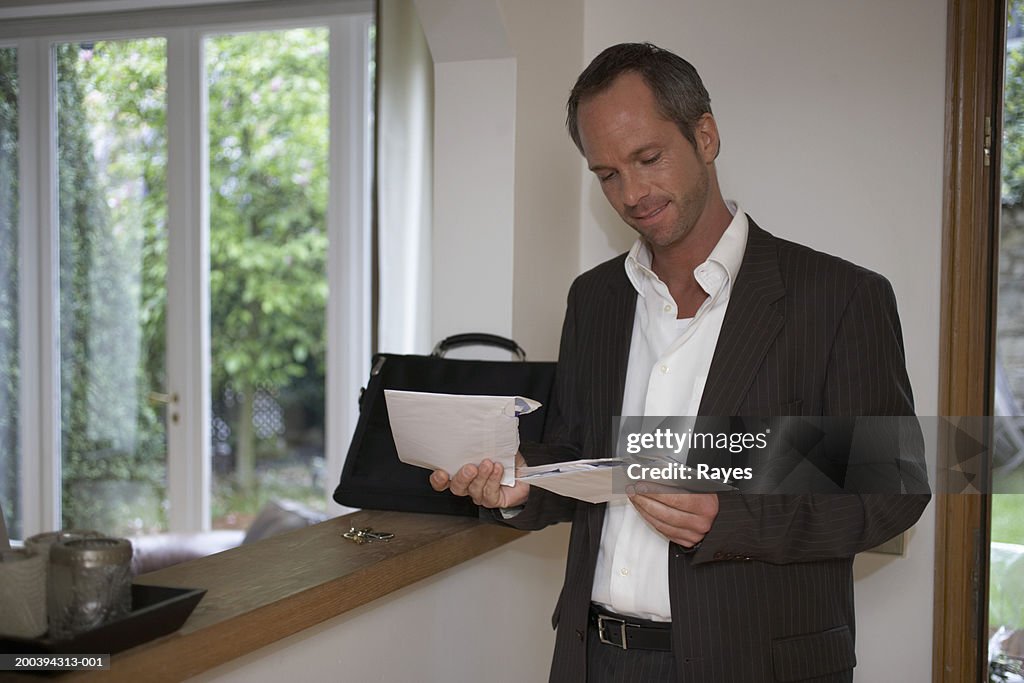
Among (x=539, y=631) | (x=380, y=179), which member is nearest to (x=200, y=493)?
(x=380, y=179)

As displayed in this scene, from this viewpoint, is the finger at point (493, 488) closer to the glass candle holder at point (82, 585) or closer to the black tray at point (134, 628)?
the black tray at point (134, 628)

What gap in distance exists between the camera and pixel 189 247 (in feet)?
13.7

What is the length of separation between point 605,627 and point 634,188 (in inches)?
28.8

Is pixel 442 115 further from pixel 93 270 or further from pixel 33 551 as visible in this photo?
pixel 93 270

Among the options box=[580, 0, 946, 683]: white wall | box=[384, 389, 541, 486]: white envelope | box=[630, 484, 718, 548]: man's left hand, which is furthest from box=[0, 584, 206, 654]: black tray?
box=[580, 0, 946, 683]: white wall

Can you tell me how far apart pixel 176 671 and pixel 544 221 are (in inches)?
57.5

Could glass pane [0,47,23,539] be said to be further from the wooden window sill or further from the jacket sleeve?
the jacket sleeve

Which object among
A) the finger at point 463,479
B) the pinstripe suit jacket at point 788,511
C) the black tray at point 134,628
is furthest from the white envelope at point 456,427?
the black tray at point 134,628

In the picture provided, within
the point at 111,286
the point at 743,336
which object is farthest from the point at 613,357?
the point at 111,286

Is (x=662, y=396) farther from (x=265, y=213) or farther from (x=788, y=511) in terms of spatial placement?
(x=265, y=213)

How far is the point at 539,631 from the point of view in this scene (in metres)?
2.42

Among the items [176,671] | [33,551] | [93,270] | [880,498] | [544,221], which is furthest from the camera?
[93,270]

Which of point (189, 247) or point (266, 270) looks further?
point (266, 270)

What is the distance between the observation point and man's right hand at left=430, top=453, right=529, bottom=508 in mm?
1581
